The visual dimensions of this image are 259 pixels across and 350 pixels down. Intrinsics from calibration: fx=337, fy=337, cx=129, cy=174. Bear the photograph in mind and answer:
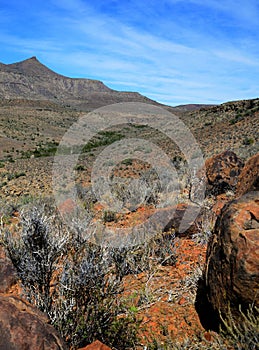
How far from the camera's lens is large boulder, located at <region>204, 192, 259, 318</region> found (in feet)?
9.85

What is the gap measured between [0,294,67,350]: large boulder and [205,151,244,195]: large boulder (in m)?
7.47

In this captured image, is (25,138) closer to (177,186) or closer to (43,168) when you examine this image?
(43,168)

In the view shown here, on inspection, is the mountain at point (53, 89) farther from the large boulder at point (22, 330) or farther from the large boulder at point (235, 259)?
the large boulder at point (22, 330)

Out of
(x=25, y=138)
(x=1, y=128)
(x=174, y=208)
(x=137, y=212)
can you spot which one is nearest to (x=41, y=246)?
(x=174, y=208)

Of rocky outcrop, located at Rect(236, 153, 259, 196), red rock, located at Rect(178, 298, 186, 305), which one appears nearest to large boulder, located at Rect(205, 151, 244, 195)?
rocky outcrop, located at Rect(236, 153, 259, 196)

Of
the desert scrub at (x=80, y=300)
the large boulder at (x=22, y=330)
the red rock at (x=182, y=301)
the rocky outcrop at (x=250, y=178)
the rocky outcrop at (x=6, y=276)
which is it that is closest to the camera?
the large boulder at (x=22, y=330)

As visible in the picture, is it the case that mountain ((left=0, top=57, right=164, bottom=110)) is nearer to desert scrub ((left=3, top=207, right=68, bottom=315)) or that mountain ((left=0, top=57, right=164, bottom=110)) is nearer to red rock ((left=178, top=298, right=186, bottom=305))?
desert scrub ((left=3, top=207, right=68, bottom=315))

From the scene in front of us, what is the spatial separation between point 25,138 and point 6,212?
38141 mm

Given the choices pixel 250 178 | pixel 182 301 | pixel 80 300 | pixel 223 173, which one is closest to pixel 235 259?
pixel 182 301

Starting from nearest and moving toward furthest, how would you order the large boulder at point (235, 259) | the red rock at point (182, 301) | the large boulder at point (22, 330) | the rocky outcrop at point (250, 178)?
1. the large boulder at point (22, 330)
2. the large boulder at point (235, 259)
3. the red rock at point (182, 301)
4. the rocky outcrop at point (250, 178)

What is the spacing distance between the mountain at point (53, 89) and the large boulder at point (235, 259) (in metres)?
93.3

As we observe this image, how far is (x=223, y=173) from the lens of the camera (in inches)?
373

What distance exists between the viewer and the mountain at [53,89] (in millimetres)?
108188

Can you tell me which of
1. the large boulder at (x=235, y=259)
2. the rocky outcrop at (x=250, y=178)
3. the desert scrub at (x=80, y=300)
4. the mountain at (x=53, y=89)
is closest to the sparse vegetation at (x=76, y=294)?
the desert scrub at (x=80, y=300)
